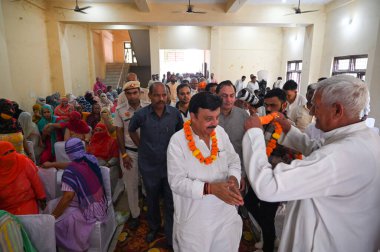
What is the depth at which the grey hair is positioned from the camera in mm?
1136

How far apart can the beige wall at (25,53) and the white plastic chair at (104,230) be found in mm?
4925

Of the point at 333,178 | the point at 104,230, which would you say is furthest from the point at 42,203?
the point at 333,178

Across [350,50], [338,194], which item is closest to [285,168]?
[338,194]

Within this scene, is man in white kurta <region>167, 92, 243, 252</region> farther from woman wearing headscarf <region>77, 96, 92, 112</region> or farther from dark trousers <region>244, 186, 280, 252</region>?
woman wearing headscarf <region>77, 96, 92, 112</region>

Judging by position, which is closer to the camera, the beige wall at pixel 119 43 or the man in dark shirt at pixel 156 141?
the man in dark shirt at pixel 156 141

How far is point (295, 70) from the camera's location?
1326 centimetres

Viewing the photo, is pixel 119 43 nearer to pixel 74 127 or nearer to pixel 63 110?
pixel 63 110

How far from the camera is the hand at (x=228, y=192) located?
1.40 metres

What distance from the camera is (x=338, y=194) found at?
1153mm

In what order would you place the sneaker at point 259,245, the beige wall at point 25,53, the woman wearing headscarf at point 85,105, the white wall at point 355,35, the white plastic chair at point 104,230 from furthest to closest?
the beige wall at point 25,53
the white wall at point 355,35
the woman wearing headscarf at point 85,105
the sneaker at point 259,245
the white plastic chair at point 104,230

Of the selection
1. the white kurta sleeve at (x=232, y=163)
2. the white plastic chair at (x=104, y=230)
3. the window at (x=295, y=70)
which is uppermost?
the window at (x=295, y=70)

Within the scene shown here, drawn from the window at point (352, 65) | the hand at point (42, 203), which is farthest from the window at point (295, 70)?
the hand at point (42, 203)

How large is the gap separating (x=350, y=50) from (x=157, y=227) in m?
8.87

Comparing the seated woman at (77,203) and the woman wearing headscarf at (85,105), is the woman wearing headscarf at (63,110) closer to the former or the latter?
the woman wearing headscarf at (85,105)
